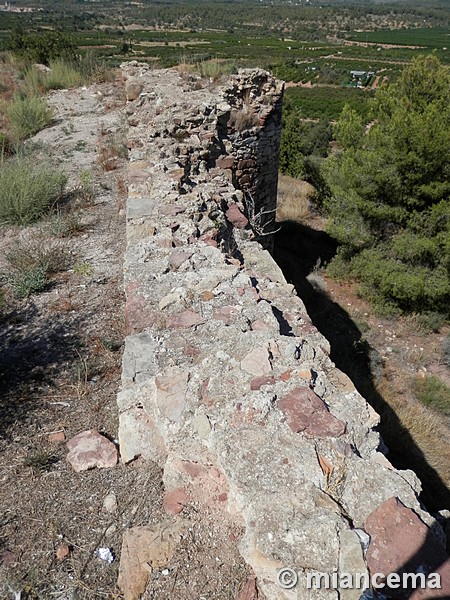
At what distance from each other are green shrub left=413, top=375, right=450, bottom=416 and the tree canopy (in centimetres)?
182

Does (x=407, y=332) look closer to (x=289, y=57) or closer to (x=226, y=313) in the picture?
(x=226, y=313)

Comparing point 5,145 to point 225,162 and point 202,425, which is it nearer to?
point 225,162

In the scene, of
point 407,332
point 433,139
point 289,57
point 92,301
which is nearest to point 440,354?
point 407,332

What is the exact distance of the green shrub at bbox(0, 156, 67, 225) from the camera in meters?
5.23

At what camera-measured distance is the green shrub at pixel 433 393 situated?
6266mm

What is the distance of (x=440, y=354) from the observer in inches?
310

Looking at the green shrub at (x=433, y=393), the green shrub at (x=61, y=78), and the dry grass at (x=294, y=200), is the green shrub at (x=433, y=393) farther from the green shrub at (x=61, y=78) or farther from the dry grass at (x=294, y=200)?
the green shrub at (x=61, y=78)

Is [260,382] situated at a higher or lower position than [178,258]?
higher

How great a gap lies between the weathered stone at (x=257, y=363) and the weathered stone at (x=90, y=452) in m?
0.82

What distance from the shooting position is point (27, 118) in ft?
28.8

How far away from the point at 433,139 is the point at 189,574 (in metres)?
7.43

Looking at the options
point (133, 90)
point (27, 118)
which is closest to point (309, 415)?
point (133, 90)

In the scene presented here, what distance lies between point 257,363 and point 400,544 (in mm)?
969

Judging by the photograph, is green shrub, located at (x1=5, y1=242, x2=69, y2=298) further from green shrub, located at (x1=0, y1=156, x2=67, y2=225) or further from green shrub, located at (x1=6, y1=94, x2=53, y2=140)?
green shrub, located at (x1=6, y1=94, x2=53, y2=140)
